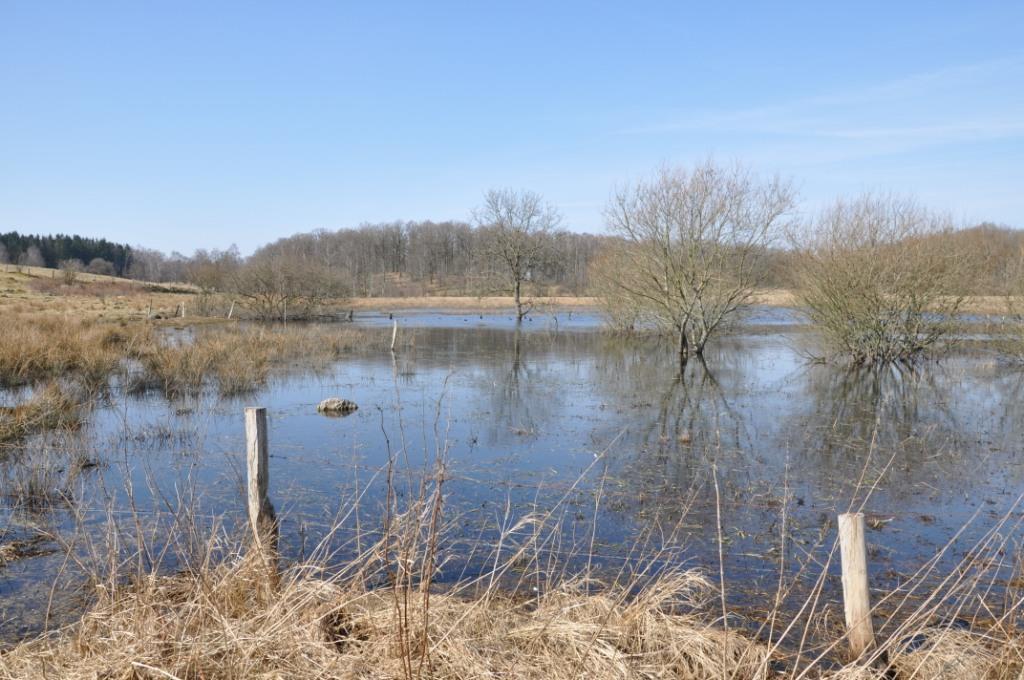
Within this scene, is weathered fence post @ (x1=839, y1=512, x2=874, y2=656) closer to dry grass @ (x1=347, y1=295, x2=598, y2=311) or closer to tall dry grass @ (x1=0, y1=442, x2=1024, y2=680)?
tall dry grass @ (x1=0, y1=442, x2=1024, y2=680)

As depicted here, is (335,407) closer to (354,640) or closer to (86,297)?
(354,640)

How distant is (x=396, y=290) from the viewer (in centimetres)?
8288

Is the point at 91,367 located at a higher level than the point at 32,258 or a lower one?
lower

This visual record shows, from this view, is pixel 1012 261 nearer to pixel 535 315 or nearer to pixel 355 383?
pixel 355 383

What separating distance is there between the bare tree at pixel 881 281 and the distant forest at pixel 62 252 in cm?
9460

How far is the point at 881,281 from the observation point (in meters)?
19.3

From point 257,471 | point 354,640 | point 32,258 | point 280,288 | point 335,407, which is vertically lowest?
point 335,407

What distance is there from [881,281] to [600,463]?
13.6 metres

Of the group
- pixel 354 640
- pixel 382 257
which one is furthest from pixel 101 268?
pixel 354 640

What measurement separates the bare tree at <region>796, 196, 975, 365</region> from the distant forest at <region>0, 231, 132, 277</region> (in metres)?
94.6

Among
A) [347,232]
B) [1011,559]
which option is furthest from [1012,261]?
[347,232]

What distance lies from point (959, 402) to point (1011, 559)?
9.60 m

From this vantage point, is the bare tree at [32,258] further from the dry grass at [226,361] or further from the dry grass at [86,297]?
the dry grass at [226,361]

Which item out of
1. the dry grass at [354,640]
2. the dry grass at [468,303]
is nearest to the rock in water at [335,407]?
the dry grass at [354,640]
